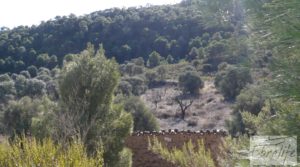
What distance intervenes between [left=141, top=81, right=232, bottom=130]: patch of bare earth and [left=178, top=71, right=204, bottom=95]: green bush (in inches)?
19.1

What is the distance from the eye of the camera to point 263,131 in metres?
2.32

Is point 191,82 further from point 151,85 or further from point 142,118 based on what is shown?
point 142,118

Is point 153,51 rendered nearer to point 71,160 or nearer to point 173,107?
point 173,107

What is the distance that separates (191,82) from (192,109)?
2.62 metres

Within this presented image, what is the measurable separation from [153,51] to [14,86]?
10740mm

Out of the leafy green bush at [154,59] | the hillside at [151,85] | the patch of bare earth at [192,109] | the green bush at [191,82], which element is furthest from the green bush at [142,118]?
the leafy green bush at [154,59]

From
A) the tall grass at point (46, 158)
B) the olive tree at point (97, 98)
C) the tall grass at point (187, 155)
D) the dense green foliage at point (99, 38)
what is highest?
the tall grass at point (46, 158)

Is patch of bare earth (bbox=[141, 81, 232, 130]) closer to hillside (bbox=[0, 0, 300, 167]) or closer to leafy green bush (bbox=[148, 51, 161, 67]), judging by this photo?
hillside (bbox=[0, 0, 300, 167])

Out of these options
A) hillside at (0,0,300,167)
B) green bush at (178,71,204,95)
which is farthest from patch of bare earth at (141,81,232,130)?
green bush at (178,71,204,95)

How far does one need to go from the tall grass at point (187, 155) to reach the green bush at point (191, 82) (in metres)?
15.4

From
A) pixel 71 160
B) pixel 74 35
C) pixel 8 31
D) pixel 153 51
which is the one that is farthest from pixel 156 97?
pixel 71 160

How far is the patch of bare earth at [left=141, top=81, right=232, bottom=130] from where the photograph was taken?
22000 millimetres

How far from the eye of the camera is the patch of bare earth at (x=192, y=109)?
22000mm

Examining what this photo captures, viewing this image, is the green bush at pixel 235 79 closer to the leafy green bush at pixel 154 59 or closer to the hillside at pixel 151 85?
the hillside at pixel 151 85
